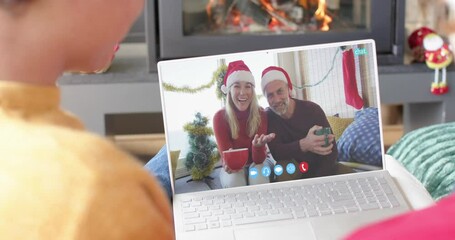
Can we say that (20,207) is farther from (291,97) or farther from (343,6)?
(343,6)

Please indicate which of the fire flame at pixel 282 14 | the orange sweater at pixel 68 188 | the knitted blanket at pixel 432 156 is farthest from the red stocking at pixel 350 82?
the fire flame at pixel 282 14

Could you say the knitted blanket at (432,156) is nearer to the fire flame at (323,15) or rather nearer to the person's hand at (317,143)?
the person's hand at (317,143)

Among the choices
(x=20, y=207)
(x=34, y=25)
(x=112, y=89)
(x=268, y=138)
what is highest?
(x=34, y=25)

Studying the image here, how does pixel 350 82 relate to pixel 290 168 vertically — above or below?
above

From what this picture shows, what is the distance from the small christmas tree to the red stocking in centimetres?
20

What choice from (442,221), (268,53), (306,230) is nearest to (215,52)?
(268,53)

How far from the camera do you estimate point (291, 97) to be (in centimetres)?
100

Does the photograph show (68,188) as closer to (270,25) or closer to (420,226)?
(420,226)

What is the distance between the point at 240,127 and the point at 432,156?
586mm

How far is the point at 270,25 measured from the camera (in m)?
2.30

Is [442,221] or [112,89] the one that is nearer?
[442,221]

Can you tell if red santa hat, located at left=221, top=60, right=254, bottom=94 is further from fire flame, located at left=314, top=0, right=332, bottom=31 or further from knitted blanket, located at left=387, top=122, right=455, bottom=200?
fire flame, located at left=314, top=0, right=332, bottom=31

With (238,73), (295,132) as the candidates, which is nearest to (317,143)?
(295,132)

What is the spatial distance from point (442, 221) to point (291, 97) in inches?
23.7
